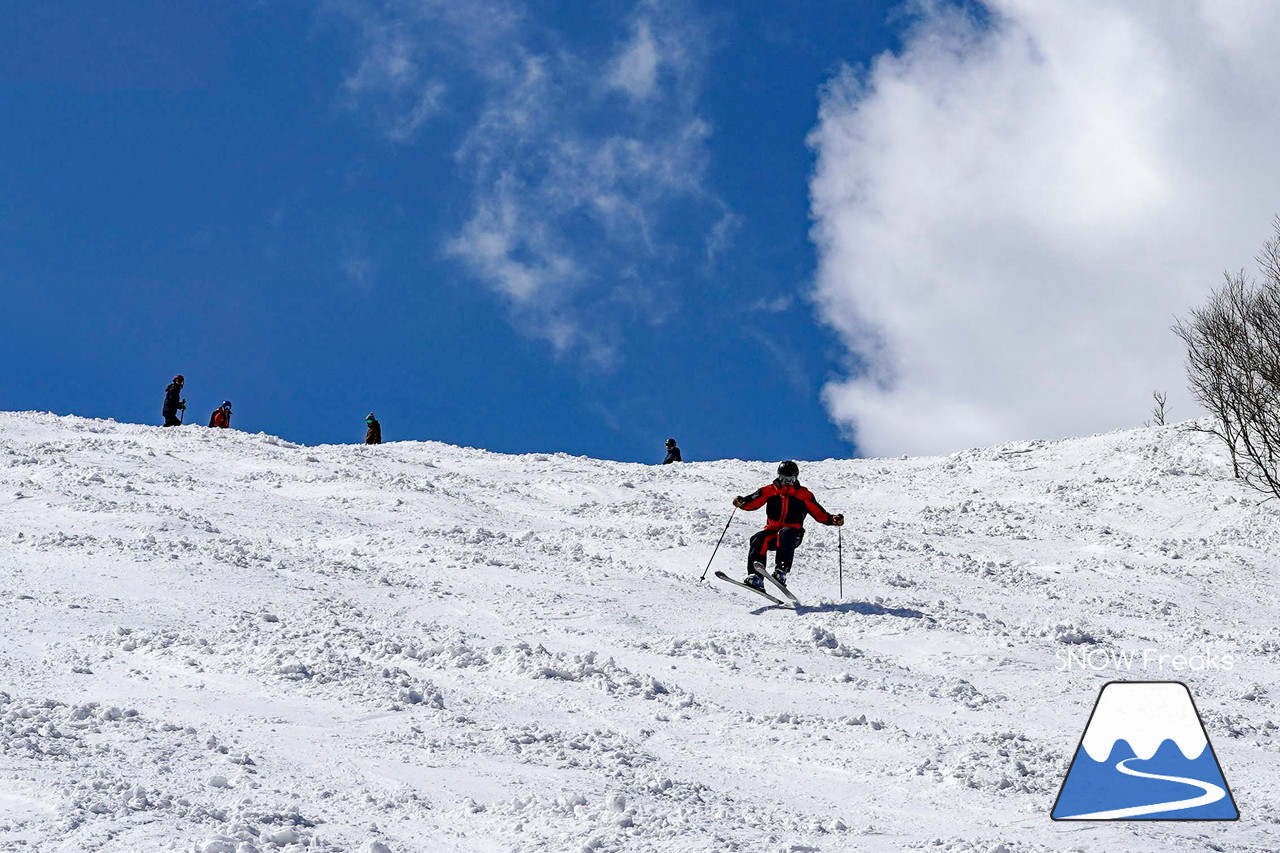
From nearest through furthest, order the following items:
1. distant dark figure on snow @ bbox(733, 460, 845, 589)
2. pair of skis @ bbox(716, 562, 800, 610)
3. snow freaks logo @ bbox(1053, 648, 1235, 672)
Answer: snow freaks logo @ bbox(1053, 648, 1235, 672)
pair of skis @ bbox(716, 562, 800, 610)
distant dark figure on snow @ bbox(733, 460, 845, 589)

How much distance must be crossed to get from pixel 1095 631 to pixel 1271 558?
9048 mm

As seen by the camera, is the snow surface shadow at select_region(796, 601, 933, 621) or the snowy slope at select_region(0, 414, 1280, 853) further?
the snow surface shadow at select_region(796, 601, 933, 621)

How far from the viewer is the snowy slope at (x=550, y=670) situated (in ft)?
18.0

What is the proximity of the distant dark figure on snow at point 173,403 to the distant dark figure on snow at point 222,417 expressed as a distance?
80 cm

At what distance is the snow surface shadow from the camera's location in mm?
11633

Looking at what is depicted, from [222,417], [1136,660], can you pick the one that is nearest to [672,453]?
[222,417]

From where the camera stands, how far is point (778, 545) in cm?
1253

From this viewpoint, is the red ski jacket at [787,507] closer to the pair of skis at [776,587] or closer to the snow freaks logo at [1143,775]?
the pair of skis at [776,587]

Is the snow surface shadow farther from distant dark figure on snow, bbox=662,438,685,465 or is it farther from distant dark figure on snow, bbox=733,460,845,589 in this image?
distant dark figure on snow, bbox=662,438,685,465

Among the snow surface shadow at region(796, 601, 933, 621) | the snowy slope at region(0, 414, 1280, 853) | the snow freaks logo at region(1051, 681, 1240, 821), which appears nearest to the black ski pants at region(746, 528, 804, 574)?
the snowy slope at region(0, 414, 1280, 853)

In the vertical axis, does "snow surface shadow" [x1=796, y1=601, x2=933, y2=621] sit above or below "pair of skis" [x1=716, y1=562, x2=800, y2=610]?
below

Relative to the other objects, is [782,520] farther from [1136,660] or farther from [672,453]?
[672,453]

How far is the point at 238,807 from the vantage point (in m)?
5.25

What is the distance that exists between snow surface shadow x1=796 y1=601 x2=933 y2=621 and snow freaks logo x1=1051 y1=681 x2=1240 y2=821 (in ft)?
13.5
